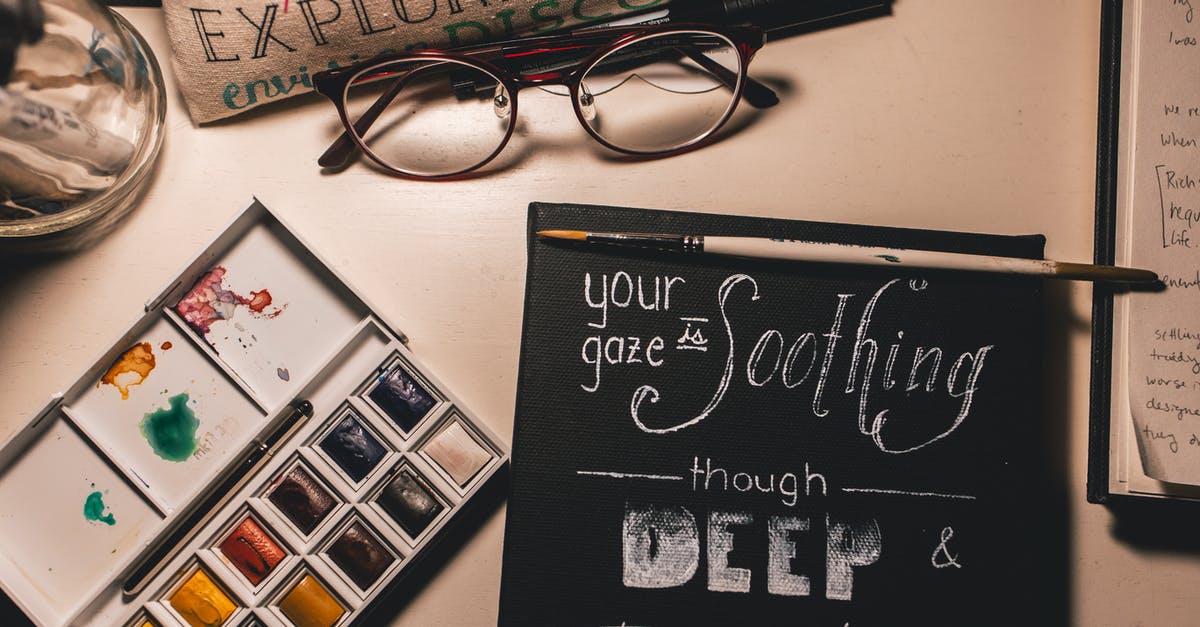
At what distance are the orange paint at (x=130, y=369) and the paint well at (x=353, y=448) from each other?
169mm

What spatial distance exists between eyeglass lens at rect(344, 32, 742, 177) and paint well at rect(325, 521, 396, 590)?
1.07 feet

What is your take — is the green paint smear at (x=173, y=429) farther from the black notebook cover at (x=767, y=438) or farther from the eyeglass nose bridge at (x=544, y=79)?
the eyeglass nose bridge at (x=544, y=79)

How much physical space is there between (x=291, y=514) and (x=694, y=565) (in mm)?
339

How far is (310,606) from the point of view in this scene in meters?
0.63

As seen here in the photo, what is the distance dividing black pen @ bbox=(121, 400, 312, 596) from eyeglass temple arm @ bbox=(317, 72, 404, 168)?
22 centimetres

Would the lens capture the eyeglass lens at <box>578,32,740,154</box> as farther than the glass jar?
Yes

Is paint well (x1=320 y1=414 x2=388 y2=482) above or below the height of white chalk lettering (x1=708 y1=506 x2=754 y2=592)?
below

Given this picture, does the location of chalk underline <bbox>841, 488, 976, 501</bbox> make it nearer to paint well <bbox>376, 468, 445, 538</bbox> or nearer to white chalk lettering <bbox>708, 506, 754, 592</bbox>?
white chalk lettering <bbox>708, 506, 754, 592</bbox>

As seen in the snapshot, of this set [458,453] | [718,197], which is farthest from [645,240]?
[458,453]

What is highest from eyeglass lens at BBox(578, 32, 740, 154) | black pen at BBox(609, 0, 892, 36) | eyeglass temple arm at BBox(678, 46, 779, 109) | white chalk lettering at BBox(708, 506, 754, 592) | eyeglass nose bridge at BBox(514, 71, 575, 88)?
black pen at BBox(609, 0, 892, 36)

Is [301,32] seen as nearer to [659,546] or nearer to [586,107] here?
[586,107]

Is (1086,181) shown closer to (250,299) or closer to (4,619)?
(250,299)

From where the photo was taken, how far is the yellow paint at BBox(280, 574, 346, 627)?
631 millimetres

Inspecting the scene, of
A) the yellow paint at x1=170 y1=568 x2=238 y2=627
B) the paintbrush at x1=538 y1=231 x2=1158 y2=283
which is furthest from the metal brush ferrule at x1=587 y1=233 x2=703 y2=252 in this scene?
the yellow paint at x1=170 y1=568 x2=238 y2=627
